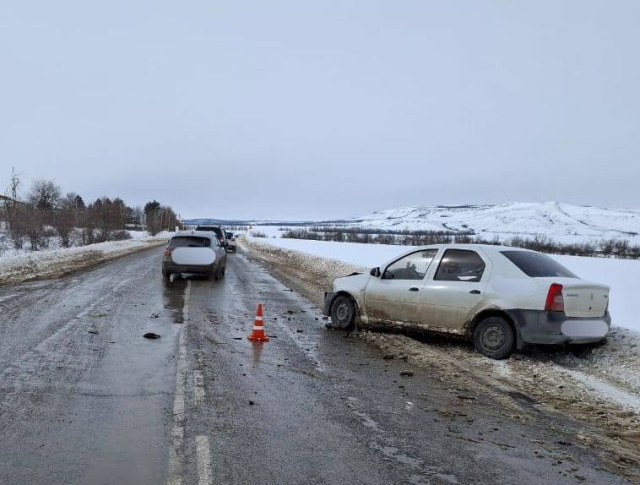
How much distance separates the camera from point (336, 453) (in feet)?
13.2

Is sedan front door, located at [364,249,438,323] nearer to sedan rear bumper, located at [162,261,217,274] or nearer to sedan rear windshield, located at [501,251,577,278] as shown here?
sedan rear windshield, located at [501,251,577,278]

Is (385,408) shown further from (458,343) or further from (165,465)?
(458,343)

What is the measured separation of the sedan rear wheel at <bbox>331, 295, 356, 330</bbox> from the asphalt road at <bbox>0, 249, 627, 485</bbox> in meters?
0.83

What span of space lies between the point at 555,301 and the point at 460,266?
158cm

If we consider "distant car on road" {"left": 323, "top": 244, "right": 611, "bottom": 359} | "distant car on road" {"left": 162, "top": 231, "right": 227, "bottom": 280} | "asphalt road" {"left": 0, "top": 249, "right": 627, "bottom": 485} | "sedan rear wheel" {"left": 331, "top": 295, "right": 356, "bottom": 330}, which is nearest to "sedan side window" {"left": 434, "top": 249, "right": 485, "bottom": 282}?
"distant car on road" {"left": 323, "top": 244, "right": 611, "bottom": 359}

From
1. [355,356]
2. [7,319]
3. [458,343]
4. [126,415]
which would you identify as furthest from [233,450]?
[7,319]

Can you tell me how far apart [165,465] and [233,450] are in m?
0.53

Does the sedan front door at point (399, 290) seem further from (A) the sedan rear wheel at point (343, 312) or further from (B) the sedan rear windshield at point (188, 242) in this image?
(B) the sedan rear windshield at point (188, 242)

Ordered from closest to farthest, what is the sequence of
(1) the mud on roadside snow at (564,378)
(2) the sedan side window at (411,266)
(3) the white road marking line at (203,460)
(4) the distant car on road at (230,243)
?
1. (3) the white road marking line at (203,460)
2. (1) the mud on roadside snow at (564,378)
3. (2) the sedan side window at (411,266)
4. (4) the distant car on road at (230,243)

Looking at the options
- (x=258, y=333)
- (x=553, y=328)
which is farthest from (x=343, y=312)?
(x=553, y=328)

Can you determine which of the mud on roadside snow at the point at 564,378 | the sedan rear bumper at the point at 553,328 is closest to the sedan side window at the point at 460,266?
the sedan rear bumper at the point at 553,328

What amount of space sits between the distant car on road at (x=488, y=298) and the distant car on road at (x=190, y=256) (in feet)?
30.8

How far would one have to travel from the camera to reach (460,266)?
8.07 meters

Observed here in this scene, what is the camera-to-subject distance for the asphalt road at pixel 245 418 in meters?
3.69
